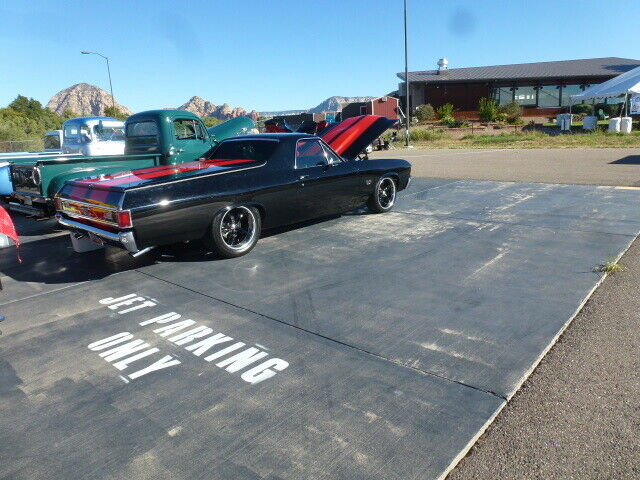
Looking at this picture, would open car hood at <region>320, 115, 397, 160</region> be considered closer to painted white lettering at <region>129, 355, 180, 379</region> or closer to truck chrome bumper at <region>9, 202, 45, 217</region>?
truck chrome bumper at <region>9, 202, 45, 217</region>

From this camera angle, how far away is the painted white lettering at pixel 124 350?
3.35m

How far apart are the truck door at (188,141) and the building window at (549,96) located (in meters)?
46.0

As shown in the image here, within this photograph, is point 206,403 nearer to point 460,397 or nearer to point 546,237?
point 460,397

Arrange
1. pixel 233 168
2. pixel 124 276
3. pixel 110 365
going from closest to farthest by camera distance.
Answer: pixel 110 365 < pixel 124 276 < pixel 233 168

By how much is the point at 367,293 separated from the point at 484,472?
2271 millimetres

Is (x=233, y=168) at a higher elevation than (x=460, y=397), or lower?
higher

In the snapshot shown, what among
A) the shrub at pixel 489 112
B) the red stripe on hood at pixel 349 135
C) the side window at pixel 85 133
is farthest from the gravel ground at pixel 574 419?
the shrub at pixel 489 112

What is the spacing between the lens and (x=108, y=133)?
11.6m

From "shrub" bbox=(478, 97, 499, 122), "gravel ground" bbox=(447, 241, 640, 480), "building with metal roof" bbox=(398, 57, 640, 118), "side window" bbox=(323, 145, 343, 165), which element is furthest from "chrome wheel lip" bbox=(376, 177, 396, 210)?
"building with metal roof" bbox=(398, 57, 640, 118)

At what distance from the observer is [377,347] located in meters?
3.36

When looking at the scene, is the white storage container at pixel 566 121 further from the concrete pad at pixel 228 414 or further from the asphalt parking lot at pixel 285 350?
the concrete pad at pixel 228 414

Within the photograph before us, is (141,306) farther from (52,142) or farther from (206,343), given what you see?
(52,142)

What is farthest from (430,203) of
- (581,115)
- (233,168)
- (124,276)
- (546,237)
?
(581,115)

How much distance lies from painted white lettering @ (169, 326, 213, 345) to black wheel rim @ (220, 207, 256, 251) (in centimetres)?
184
